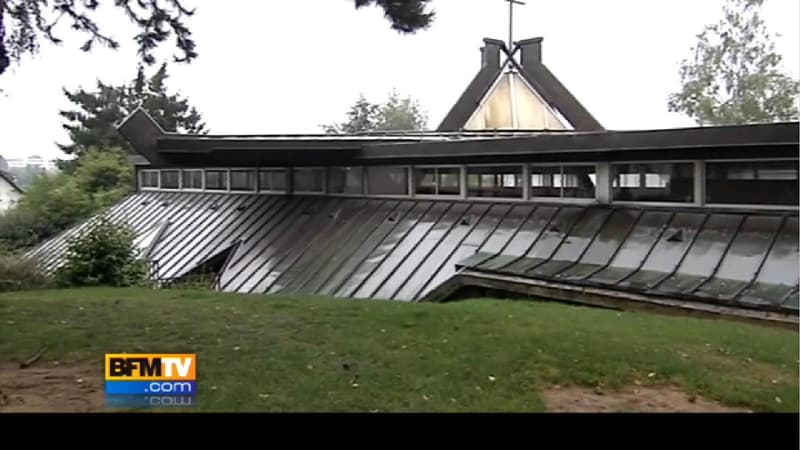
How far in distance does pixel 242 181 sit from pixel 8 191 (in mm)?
4644

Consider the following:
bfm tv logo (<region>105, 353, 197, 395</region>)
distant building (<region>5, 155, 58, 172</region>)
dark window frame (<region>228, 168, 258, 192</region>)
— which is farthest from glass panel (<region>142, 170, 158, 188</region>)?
bfm tv logo (<region>105, 353, 197, 395</region>)

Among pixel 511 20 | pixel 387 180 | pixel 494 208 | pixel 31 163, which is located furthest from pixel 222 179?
pixel 511 20

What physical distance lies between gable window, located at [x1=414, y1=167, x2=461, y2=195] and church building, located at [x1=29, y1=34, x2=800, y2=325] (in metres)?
0.01

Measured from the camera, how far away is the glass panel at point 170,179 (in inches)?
256

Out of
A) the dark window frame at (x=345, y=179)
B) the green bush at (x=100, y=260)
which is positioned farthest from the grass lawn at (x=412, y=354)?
the dark window frame at (x=345, y=179)

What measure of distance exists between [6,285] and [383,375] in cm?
210

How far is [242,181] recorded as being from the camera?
22.6 feet

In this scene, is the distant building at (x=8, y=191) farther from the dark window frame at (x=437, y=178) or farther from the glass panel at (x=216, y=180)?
the glass panel at (x=216, y=180)

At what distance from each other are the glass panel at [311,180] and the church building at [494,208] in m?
0.02

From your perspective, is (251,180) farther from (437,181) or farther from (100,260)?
(100,260)

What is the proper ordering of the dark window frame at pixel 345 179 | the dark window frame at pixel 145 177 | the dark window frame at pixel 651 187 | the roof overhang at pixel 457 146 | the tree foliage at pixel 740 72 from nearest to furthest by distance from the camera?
the tree foliage at pixel 740 72
the roof overhang at pixel 457 146
the dark window frame at pixel 651 187
the dark window frame at pixel 145 177
the dark window frame at pixel 345 179

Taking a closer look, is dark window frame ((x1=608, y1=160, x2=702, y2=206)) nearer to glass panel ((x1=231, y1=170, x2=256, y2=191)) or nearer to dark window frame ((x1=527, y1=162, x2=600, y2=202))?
dark window frame ((x1=527, y1=162, x2=600, y2=202))
